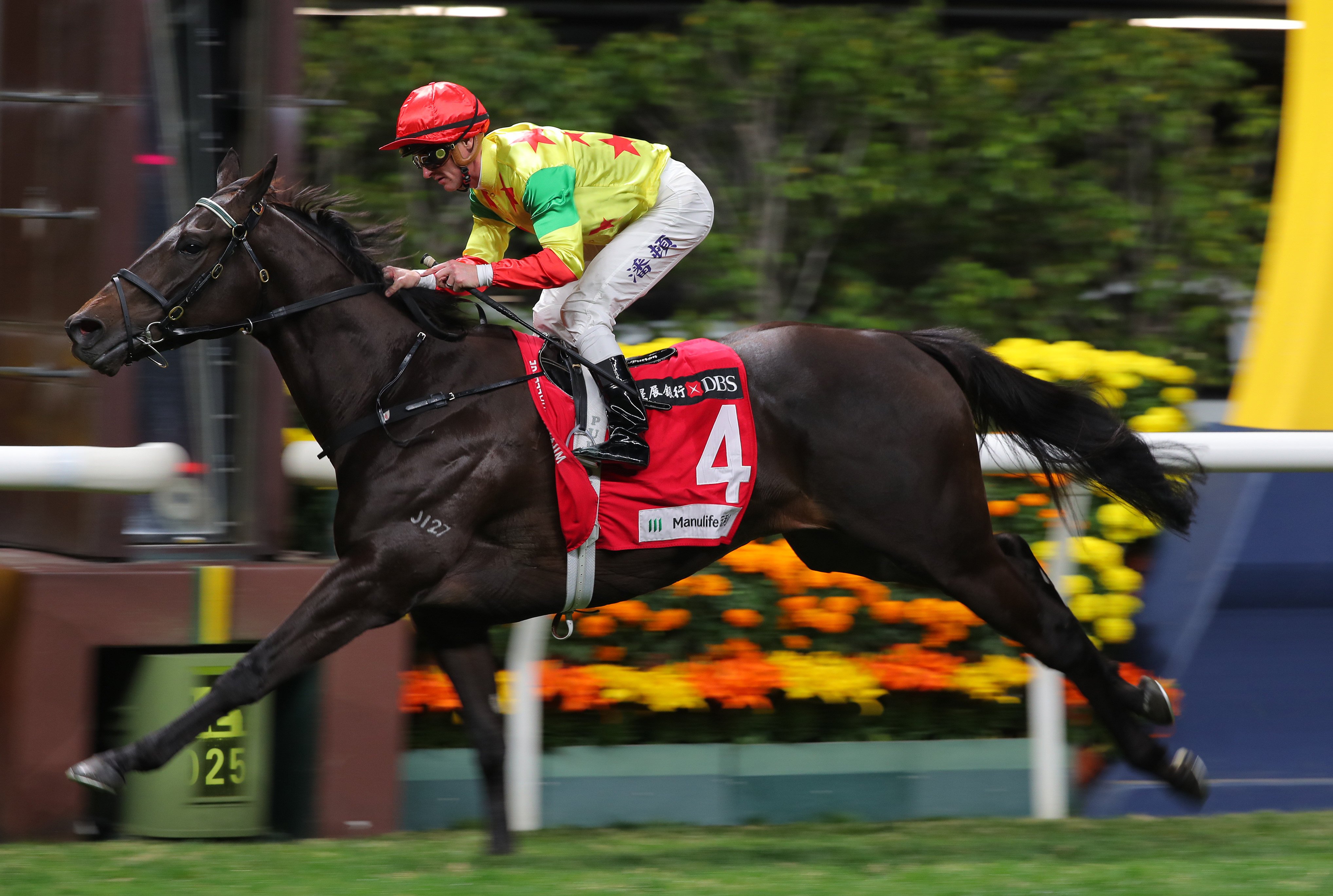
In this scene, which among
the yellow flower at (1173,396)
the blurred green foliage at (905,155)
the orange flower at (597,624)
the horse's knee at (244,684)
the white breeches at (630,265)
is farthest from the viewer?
the blurred green foliage at (905,155)

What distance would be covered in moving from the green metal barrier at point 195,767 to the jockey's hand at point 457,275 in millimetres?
1421

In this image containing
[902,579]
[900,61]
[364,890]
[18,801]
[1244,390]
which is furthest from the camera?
[900,61]

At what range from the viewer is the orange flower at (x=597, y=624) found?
16.4 feet

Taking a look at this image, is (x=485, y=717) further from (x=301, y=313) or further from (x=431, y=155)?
(x=431, y=155)

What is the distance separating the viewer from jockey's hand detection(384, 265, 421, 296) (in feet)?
14.0

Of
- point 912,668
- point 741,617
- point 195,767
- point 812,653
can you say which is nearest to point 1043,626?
point 912,668

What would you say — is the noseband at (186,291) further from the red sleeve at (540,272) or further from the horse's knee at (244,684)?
the horse's knee at (244,684)

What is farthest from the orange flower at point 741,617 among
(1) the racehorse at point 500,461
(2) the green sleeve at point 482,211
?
(2) the green sleeve at point 482,211

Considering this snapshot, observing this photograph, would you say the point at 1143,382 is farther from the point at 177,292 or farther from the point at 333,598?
the point at 177,292

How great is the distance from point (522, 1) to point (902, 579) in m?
4.59

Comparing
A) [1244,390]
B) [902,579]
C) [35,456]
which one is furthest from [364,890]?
[1244,390]

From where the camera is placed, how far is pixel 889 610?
5.08 metres

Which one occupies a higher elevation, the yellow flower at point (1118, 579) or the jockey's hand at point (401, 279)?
the jockey's hand at point (401, 279)

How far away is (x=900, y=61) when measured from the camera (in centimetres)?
764
